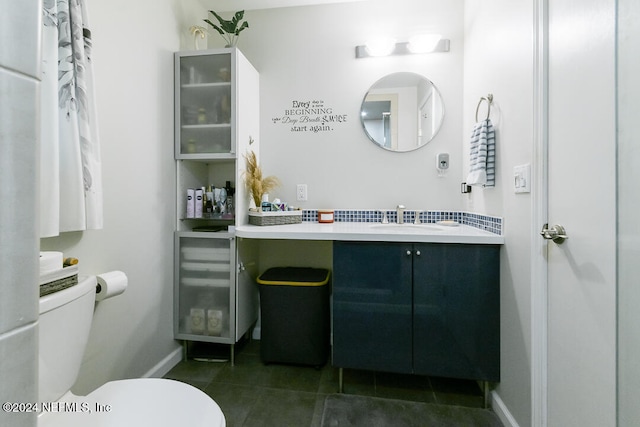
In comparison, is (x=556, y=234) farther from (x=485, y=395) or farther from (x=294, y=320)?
(x=294, y=320)

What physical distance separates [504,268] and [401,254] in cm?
48

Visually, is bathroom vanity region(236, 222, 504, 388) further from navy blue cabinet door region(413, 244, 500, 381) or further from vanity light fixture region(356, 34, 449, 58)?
vanity light fixture region(356, 34, 449, 58)

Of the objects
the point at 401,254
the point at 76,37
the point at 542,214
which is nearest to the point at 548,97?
the point at 542,214

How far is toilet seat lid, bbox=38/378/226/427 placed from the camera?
31.1 inches

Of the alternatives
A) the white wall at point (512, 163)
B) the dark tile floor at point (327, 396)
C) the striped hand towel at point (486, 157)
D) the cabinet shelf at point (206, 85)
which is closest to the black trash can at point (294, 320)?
the dark tile floor at point (327, 396)

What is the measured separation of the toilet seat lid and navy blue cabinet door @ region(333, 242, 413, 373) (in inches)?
31.5

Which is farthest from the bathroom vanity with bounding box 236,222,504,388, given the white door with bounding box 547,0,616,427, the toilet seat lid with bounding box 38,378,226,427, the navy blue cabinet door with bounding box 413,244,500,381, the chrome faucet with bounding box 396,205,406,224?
the toilet seat lid with bounding box 38,378,226,427

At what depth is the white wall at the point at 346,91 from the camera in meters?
2.02

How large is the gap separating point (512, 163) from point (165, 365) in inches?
85.9

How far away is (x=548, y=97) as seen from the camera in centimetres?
109

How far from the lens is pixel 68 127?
3.44 ft

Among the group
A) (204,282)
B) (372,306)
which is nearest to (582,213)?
(372,306)

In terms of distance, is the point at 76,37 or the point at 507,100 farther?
the point at 507,100

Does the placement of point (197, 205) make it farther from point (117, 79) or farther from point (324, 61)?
point (324, 61)
